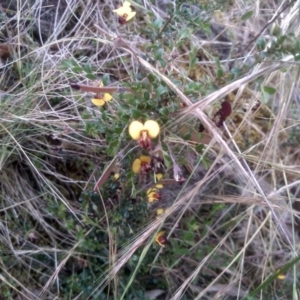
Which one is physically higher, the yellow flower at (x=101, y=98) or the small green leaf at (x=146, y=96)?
the small green leaf at (x=146, y=96)

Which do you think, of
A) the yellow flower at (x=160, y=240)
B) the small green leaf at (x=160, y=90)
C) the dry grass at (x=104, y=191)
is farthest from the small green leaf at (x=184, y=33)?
the yellow flower at (x=160, y=240)

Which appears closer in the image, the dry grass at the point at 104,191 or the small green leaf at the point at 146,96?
the small green leaf at the point at 146,96

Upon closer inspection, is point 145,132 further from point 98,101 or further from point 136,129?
point 98,101

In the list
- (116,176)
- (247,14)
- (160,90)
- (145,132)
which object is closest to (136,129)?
(145,132)

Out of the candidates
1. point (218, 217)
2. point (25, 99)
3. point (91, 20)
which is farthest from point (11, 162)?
point (218, 217)

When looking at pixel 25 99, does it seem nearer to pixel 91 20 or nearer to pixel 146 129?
pixel 91 20

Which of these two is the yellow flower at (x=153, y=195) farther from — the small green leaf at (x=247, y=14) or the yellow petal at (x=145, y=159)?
the small green leaf at (x=247, y=14)

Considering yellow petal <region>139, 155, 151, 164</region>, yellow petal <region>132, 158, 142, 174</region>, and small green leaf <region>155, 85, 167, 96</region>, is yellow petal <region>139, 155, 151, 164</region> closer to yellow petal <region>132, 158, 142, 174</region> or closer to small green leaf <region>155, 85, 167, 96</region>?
yellow petal <region>132, 158, 142, 174</region>
